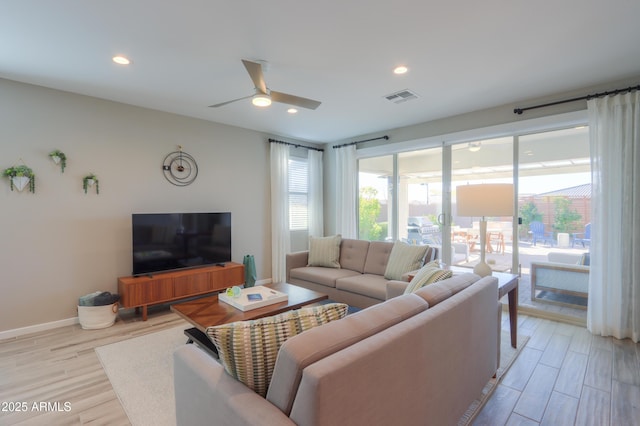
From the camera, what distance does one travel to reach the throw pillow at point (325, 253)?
14.1 ft

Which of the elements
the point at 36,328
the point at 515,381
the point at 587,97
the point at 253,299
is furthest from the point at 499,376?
the point at 36,328

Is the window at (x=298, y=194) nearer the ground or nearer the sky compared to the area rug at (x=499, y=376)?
nearer the sky

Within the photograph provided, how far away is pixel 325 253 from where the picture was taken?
432cm

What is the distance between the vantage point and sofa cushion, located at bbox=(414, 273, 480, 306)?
1.68m

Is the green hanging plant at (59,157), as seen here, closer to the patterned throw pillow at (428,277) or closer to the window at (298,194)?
the window at (298,194)

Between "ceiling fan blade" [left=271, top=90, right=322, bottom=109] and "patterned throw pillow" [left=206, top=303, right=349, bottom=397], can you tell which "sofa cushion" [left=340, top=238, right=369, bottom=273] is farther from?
"patterned throw pillow" [left=206, top=303, right=349, bottom=397]

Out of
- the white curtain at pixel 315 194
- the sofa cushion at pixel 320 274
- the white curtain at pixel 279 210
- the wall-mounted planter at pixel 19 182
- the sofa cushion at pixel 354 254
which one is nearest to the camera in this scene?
the wall-mounted planter at pixel 19 182

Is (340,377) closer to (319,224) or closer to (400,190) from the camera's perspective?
(400,190)

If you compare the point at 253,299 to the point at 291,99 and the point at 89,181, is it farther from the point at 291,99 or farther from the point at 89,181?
the point at 89,181

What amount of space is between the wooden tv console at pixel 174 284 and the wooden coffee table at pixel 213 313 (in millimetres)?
1054

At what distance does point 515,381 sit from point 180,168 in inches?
171

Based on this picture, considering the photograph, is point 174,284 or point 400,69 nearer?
point 400,69

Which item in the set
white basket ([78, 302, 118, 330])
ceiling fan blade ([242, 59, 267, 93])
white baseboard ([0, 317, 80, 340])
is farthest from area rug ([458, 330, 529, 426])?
white baseboard ([0, 317, 80, 340])

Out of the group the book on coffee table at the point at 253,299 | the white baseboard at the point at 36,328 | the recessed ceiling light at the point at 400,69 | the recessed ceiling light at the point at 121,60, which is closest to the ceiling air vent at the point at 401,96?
the recessed ceiling light at the point at 400,69
